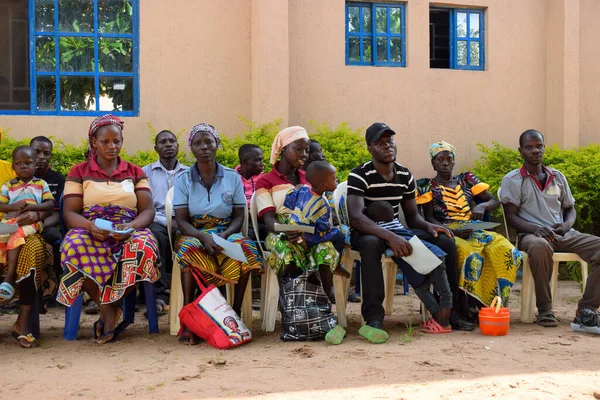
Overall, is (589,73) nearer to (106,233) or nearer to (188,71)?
(188,71)

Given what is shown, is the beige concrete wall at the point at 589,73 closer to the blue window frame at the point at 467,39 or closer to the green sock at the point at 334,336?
the blue window frame at the point at 467,39

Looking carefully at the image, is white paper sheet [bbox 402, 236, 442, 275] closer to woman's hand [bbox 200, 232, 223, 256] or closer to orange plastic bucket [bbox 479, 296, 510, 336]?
orange plastic bucket [bbox 479, 296, 510, 336]

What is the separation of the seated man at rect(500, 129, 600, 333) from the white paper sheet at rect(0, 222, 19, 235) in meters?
3.91

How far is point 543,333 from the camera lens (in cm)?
523

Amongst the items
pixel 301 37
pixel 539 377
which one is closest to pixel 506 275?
pixel 539 377

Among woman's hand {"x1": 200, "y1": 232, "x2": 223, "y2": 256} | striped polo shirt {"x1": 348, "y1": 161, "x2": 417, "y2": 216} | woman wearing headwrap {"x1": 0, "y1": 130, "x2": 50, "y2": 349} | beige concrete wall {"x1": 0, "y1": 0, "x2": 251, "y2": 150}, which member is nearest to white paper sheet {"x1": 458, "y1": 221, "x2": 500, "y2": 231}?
striped polo shirt {"x1": 348, "y1": 161, "x2": 417, "y2": 216}

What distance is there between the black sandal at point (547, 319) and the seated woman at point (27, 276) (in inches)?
149

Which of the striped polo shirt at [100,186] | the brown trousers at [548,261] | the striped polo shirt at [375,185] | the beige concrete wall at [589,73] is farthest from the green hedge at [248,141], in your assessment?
the beige concrete wall at [589,73]

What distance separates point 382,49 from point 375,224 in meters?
4.29

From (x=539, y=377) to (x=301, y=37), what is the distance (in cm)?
566

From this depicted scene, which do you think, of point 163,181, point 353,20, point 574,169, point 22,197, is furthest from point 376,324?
point 353,20

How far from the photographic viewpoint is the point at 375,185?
213 inches

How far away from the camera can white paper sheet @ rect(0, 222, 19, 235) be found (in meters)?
4.89

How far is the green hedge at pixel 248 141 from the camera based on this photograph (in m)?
7.39
